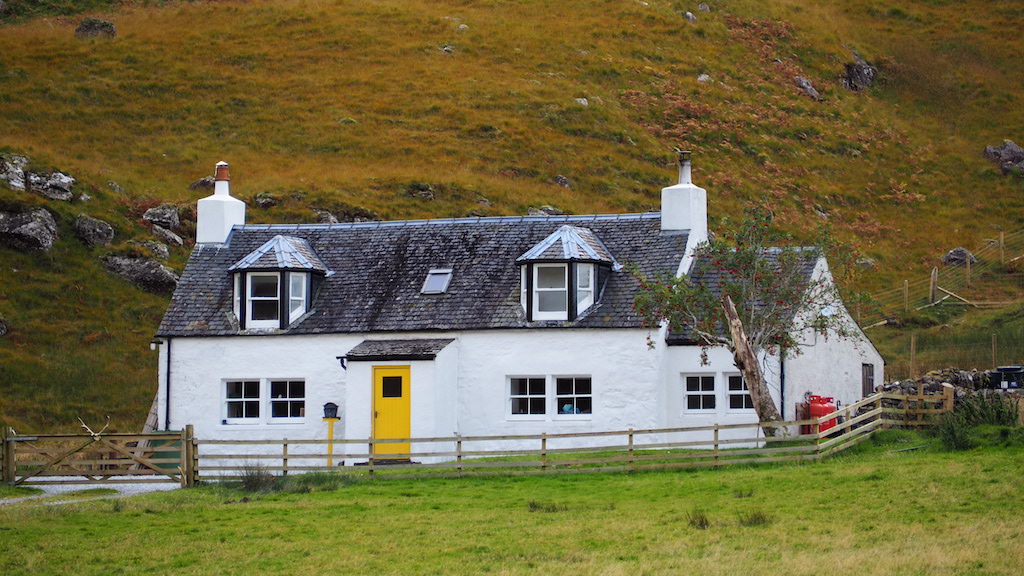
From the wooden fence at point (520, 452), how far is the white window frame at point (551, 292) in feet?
10.7

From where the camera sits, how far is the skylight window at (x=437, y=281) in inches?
1282

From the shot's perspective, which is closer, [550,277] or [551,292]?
[551,292]

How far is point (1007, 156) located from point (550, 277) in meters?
56.0

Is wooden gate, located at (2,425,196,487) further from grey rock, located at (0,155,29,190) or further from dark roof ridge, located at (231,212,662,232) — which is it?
grey rock, located at (0,155,29,190)

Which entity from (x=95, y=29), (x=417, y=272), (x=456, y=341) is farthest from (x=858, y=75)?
(x=456, y=341)

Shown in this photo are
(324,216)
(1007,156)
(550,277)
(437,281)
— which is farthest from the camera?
(1007,156)

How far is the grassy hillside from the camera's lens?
162 ft

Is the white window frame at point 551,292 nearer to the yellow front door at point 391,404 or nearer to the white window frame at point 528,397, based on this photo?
the white window frame at point 528,397

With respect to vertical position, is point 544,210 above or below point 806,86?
below

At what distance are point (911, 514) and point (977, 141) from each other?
6793cm

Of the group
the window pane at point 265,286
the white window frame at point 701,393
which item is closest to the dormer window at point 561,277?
the white window frame at point 701,393

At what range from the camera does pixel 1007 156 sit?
7725cm

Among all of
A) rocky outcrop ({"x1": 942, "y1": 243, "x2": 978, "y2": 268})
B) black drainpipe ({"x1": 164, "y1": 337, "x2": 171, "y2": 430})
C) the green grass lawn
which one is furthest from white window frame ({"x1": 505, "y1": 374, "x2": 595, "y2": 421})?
rocky outcrop ({"x1": 942, "y1": 243, "x2": 978, "y2": 268})

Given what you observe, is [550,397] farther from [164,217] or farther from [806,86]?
[806,86]
